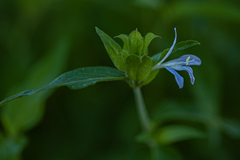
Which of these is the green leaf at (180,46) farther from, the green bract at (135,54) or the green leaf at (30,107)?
the green leaf at (30,107)

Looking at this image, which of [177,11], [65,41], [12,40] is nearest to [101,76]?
[65,41]

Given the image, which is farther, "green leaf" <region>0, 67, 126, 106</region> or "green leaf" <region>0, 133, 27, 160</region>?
"green leaf" <region>0, 133, 27, 160</region>

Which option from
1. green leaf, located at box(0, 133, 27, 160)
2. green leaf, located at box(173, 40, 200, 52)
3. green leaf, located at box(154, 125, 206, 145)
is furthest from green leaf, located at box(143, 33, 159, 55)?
green leaf, located at box(0, 133, 27, 160)

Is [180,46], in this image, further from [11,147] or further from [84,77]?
[11,147]

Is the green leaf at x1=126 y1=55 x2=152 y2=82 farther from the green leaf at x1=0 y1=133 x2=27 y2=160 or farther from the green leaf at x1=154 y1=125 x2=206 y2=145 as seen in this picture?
the green leaf at x1=0 y1=133 x2=27 y2=160

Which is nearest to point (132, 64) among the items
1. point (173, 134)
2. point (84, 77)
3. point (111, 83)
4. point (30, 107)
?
point (84, 77)

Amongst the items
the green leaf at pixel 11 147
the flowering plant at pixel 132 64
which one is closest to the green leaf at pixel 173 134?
the flowering plant at pixel 132 64
